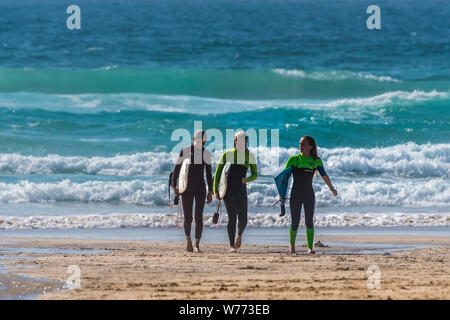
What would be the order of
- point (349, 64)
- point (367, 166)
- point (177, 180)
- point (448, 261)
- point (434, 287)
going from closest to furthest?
point (434, 287)
point (448, 261)
point (177, 180)
point (367, 166)
point (349, 64)

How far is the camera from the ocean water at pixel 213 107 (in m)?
15.6

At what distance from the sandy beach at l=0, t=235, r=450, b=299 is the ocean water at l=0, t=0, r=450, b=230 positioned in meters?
2.81

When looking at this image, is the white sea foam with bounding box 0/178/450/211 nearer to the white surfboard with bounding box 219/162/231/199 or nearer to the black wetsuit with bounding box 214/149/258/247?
the black wetsuit with bounding box 214/149/258/247

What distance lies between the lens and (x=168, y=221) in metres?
13.6

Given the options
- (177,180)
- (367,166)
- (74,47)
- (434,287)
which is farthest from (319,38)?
(434,287)

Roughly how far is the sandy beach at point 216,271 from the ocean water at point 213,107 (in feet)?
9.23

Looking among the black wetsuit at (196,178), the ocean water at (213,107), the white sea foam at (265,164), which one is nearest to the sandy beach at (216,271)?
the black wetsuit at (196,178)

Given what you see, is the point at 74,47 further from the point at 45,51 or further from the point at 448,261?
the point at 448,261

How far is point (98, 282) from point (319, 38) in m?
37.8

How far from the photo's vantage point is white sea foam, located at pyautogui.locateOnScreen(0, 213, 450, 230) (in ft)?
43.3

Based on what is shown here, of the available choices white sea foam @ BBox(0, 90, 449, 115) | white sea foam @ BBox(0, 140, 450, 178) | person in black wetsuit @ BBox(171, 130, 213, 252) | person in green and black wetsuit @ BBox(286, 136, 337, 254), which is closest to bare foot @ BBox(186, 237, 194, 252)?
person in black wetsuit @ BBox(171, 130, 213, 252)

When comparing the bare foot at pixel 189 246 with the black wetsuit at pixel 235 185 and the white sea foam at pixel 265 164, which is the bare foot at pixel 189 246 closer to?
the black wetsuit at pixel 235 185

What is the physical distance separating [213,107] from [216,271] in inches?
860
